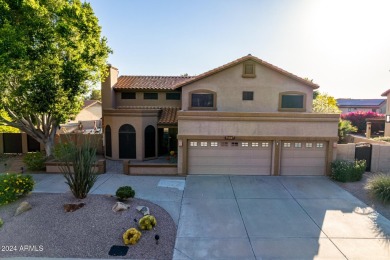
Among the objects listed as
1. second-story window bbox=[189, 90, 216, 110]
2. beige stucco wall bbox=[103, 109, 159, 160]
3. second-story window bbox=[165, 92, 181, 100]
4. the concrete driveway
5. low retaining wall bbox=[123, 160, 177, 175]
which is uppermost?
second-story window bbox=[165, 92, 181, 100]

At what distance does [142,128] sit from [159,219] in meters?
10.9

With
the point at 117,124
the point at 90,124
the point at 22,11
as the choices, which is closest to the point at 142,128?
the point at 117,124

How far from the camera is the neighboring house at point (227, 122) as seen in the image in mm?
15703

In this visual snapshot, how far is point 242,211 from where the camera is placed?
416 inches

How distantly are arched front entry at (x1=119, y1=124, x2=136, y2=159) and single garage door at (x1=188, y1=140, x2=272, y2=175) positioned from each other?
6077mm

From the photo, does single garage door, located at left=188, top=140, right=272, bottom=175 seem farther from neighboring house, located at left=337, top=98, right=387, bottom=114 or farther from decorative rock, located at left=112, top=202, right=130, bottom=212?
neighboring house, located at left=337, top=98, right=387, bottom=114

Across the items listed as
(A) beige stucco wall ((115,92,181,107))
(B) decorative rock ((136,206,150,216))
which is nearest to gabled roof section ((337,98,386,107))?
(A) beige stucco wall ((115,92,181,107))

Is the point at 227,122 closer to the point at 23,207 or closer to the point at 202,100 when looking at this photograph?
the point at 202,100

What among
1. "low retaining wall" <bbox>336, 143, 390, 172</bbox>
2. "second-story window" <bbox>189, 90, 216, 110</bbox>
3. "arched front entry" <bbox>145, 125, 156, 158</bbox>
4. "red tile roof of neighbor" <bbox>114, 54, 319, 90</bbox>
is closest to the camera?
"low retaining wall" <bbox>336, 143, 390, 172</bbox>

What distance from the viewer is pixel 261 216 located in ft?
33.2

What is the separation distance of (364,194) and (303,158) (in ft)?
13.2

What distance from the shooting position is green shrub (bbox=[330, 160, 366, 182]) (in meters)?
14.7

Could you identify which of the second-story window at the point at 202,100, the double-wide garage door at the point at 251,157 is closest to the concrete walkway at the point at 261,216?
the double-wide garage door at the point at 251,157

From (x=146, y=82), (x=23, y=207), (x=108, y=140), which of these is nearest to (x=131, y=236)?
(x=23, y=207)
